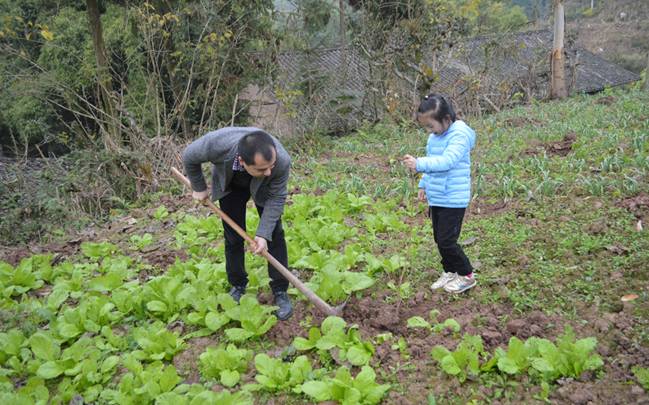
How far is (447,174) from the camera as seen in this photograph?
3414 millimetres

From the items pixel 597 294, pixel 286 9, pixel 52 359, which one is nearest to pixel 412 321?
pixel 597 294

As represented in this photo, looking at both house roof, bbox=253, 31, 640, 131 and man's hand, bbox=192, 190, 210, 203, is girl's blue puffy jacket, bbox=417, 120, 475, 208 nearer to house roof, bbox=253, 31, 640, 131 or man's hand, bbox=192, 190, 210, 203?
man's hand, bbox=192, 190, 210, 203

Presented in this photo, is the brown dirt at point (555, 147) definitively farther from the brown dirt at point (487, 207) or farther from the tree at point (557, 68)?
the tree at point (557, 68)

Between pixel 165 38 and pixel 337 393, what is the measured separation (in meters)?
8.13

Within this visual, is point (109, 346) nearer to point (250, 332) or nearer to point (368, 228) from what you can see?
point (250, 332)

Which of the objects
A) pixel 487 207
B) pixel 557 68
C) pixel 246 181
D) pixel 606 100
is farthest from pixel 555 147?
pixel 557 68

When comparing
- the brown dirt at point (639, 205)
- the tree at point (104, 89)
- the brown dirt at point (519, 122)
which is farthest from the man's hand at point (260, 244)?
the brown dirt at point (519, 122)

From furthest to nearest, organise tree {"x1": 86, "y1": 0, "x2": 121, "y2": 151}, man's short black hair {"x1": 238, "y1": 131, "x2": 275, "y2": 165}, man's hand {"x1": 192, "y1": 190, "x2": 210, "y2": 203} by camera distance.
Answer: tree {"x1": 86, "y1": 0, "x2": 121, "y2": 151} < man's hand {"x1": 192, "y1": 190, "x2": 210, "y2": 203} < man's short black hair {"x1": 238, "y1": 131, "x2": 275, "y2": 165}

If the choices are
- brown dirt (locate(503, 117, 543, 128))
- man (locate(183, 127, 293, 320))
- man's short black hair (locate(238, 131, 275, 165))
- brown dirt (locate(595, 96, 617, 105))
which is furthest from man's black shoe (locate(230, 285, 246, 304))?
brown dirt (locate(595, 96, 617, 105))

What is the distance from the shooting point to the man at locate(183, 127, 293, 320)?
2.88m

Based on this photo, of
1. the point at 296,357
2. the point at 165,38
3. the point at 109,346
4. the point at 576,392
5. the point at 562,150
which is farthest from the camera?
the point at 165,38

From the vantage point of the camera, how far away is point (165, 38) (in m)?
9.12

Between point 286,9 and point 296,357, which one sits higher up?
point 286,9

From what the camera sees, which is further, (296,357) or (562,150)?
(562,150)
